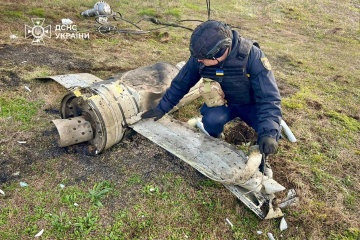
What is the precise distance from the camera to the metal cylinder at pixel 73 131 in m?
3.47

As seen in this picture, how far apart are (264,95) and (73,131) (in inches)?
79.2

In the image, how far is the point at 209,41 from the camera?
278 centimetres

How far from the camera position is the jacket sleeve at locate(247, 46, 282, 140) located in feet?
9.50

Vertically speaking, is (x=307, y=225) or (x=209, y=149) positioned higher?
(x=209, y=149)

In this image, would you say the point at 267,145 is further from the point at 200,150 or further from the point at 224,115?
the point at 224,115

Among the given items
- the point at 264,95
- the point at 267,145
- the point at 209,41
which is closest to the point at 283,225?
the point at 267,145

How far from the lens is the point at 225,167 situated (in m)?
3.11

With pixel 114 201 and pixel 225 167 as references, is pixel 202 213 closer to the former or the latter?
pixel 225 167

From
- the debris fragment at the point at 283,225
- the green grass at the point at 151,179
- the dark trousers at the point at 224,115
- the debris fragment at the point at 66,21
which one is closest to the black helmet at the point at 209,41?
the dark trousers at the point at 224,115

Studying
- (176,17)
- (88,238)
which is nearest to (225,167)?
(88,238)

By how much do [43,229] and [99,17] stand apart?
22.2 feet

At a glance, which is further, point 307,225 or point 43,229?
point 307,225

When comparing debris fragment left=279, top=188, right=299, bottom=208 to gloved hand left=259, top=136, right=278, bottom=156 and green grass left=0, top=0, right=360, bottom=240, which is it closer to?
green grass left=0, top=0, right=360, bottom=240

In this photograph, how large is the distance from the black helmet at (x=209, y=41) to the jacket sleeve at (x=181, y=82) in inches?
19.6
